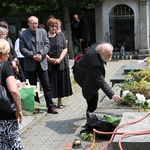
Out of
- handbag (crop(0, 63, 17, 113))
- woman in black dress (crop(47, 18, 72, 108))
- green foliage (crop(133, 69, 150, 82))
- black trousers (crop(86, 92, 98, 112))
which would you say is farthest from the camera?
green foliage (crop(133, 69, 150, 82))

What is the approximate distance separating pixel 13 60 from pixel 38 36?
2.13ft

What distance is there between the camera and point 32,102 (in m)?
7.63

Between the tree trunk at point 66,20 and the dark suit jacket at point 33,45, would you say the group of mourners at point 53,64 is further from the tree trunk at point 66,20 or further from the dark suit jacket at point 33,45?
the tree trunk at point 66,20

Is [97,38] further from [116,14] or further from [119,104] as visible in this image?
[119,104]

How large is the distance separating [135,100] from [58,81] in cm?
241

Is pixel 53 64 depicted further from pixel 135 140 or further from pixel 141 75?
Result: pixel 135 140

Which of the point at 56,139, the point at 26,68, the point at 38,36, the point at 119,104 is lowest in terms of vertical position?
the point at 56,139

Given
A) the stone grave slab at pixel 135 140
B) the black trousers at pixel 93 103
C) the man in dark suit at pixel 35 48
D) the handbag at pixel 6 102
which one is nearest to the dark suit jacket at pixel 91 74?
the black trousers at pixel 93 103

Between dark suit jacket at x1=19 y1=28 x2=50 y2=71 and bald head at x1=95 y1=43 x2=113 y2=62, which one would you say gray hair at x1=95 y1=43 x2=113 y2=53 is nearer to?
bald head at x1=95 y1=43 x2=113 y2=62

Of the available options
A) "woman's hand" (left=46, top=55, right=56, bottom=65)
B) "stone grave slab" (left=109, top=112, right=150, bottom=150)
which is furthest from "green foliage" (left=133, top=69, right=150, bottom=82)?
"stone grave slab" (left=109, top=112, right=150, bottom=150)

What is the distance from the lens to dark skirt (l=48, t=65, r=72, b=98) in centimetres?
845

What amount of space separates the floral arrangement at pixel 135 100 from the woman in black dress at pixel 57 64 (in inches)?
79.5

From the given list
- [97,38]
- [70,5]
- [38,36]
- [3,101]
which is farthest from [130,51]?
[3,101]

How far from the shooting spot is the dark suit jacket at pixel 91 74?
6328 mm
